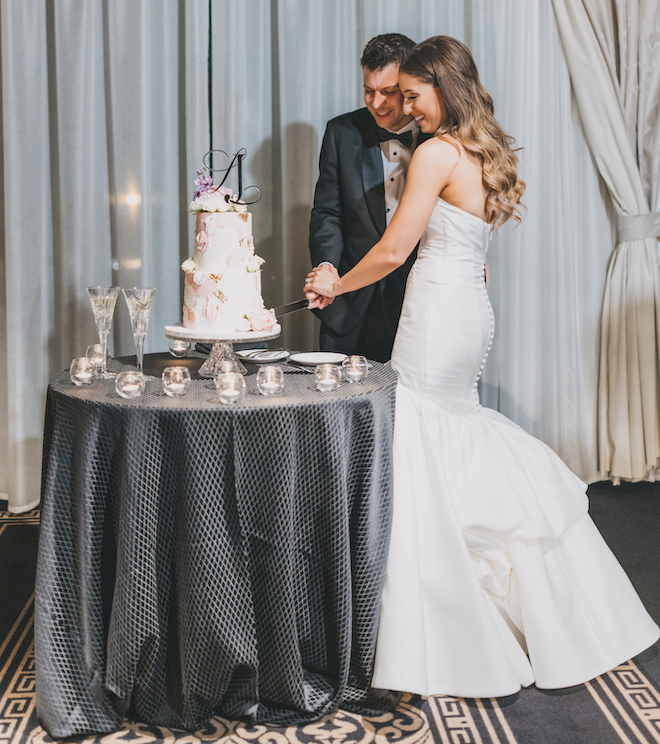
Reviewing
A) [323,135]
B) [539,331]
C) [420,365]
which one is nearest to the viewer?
[420,365]

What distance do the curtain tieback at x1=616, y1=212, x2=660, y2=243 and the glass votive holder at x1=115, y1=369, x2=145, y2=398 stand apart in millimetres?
2488

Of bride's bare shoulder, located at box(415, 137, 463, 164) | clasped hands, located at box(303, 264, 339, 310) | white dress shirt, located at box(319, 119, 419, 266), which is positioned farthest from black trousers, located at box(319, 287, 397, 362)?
bride's bare shoulder, located at box(415, 137, 463, 164)

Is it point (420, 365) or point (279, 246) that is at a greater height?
point (279, 246)

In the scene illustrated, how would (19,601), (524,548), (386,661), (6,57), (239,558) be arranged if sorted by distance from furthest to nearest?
(6,57), (19,601), (524,548), (386,661), (239,558)

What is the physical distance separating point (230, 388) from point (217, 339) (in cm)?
26

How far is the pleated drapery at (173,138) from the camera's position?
2.89 metres

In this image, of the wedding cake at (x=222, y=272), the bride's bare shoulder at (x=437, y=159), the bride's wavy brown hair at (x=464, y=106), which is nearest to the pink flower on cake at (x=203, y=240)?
the wedding cake at (x=222, y=272)

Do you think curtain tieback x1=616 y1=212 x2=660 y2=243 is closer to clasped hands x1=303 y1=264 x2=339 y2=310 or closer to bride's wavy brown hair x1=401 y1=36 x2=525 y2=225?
bride's wavy brown hair x1=401 y1=36 x2=525 y2=225

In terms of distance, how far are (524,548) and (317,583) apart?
1.91 ft

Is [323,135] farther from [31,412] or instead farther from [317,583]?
[317,583]

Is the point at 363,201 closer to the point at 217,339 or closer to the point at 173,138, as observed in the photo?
the point at 173,138

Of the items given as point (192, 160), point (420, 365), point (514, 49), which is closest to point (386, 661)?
point (420, 365)

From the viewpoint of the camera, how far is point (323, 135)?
3033 mm

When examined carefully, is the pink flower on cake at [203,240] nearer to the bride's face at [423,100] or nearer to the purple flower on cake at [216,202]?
the purple flower on cake at [216,202]
